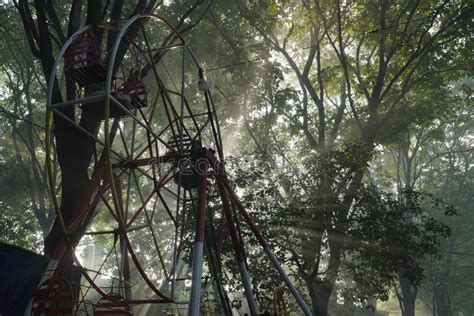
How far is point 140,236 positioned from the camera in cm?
3766

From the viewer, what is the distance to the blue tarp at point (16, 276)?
321 inches

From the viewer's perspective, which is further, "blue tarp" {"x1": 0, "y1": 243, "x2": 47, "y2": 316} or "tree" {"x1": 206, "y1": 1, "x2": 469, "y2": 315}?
"tree" {"x1": 206, "y1": 1, "x2": 469, "y2": 315}

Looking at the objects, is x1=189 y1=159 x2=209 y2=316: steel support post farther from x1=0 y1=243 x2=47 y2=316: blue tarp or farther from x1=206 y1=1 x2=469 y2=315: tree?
x1=206 y1=1 x2=469 y2=315: tree

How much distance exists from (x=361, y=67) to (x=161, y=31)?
893 cm

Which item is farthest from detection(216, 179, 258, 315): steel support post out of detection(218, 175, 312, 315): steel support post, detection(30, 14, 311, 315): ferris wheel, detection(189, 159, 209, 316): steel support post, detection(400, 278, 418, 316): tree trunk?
detection(400, 278, 418, 316): tree trunk

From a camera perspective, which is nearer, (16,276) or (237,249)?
(237,249)

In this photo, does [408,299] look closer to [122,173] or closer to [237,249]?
[237,249]

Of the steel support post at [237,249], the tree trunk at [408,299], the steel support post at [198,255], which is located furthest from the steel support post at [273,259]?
the tree trunk at [408,299]

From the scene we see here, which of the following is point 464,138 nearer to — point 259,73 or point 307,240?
point 259,73

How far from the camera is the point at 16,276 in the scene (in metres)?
8.43

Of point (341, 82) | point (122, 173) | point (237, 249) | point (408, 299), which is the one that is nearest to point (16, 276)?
point (122, 173)

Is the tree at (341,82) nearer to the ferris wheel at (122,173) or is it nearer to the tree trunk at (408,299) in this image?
the ferris wheel at (122,173)

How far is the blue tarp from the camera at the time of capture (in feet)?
26.8

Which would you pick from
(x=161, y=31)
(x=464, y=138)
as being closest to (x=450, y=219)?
(x=464, y=138)
